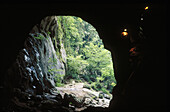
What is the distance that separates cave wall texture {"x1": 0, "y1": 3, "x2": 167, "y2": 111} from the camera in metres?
2.38

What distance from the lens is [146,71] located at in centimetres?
266

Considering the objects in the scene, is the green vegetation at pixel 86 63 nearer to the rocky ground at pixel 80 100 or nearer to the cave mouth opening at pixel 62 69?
the cave mouth opening at pixel 62 69

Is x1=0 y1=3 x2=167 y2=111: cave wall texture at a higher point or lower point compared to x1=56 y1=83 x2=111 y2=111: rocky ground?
higher

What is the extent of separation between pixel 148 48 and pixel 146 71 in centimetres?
63

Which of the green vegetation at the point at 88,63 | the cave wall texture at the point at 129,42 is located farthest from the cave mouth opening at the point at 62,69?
the cave wall texture at the point at 129,42

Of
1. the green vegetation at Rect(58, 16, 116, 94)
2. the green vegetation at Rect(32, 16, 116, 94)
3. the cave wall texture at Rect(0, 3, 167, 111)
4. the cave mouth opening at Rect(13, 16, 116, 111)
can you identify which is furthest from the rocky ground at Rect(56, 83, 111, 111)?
the green vegetation at Rect(58, 16, 116, 94)

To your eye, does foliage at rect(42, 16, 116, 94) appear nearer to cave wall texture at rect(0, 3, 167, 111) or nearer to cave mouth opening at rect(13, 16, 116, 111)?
cave mouth opening at rect(13, 16, 116, 111)

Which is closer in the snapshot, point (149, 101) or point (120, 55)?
point (149, 101)

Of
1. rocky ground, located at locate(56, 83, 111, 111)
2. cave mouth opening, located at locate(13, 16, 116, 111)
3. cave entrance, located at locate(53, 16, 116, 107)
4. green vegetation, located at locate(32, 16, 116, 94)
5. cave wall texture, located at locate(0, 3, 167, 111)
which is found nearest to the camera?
cave wall texture, located at locate(0, 3, 167, 111)

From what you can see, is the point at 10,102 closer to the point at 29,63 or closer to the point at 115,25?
the point at 29,63

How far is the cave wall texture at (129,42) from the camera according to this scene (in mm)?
2381

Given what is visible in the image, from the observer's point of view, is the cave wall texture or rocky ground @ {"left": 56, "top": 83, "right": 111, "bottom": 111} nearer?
the cave wall texture

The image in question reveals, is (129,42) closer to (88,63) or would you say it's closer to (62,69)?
(62,69)

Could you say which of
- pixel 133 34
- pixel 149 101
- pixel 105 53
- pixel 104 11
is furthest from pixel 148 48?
pixel 105 53
